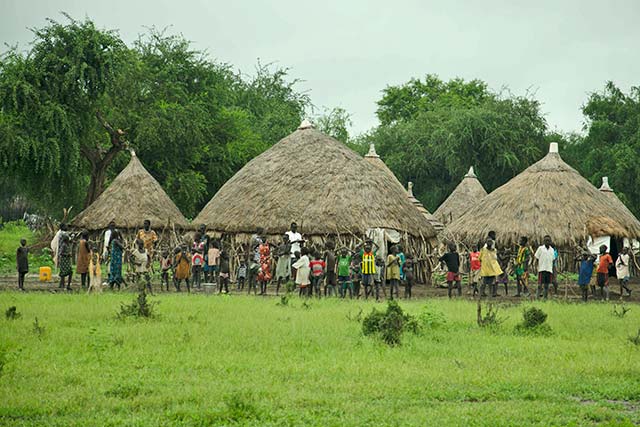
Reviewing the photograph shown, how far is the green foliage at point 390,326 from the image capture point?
10914mm

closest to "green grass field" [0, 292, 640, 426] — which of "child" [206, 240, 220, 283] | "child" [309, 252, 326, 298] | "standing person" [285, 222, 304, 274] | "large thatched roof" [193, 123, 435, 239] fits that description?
"child" [309, 252, 326, 298]

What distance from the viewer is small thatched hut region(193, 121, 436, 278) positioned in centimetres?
2230

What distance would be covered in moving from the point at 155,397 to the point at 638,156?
32.6m

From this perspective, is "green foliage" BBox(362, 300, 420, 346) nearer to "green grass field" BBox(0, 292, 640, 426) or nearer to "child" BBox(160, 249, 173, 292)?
"green grass field" BBox(0, 292, 640, 426)

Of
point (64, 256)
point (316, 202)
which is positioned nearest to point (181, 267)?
point (64, 256)

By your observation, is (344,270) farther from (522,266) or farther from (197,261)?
(522,266)

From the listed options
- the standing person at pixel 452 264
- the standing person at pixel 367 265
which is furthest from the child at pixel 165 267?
the standing person at pixel 452 264

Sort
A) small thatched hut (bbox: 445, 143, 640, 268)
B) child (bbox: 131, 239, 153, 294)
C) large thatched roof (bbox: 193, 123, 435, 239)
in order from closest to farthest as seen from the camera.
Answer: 1. child (bbox: 131, 239, 153, 294)
2. large thatched roof (bbox: 193, 123, 435, 239)
3. small thatched hut (bbox: 445, 143, 640, 268)

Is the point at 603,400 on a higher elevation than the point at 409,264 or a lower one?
Answer: lower

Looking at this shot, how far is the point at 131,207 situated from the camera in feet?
87.4

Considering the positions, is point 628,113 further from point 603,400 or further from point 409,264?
point 603,400

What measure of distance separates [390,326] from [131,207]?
17.0m

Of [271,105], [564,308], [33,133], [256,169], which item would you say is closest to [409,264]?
[564,308]

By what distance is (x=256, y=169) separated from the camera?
25.3m
